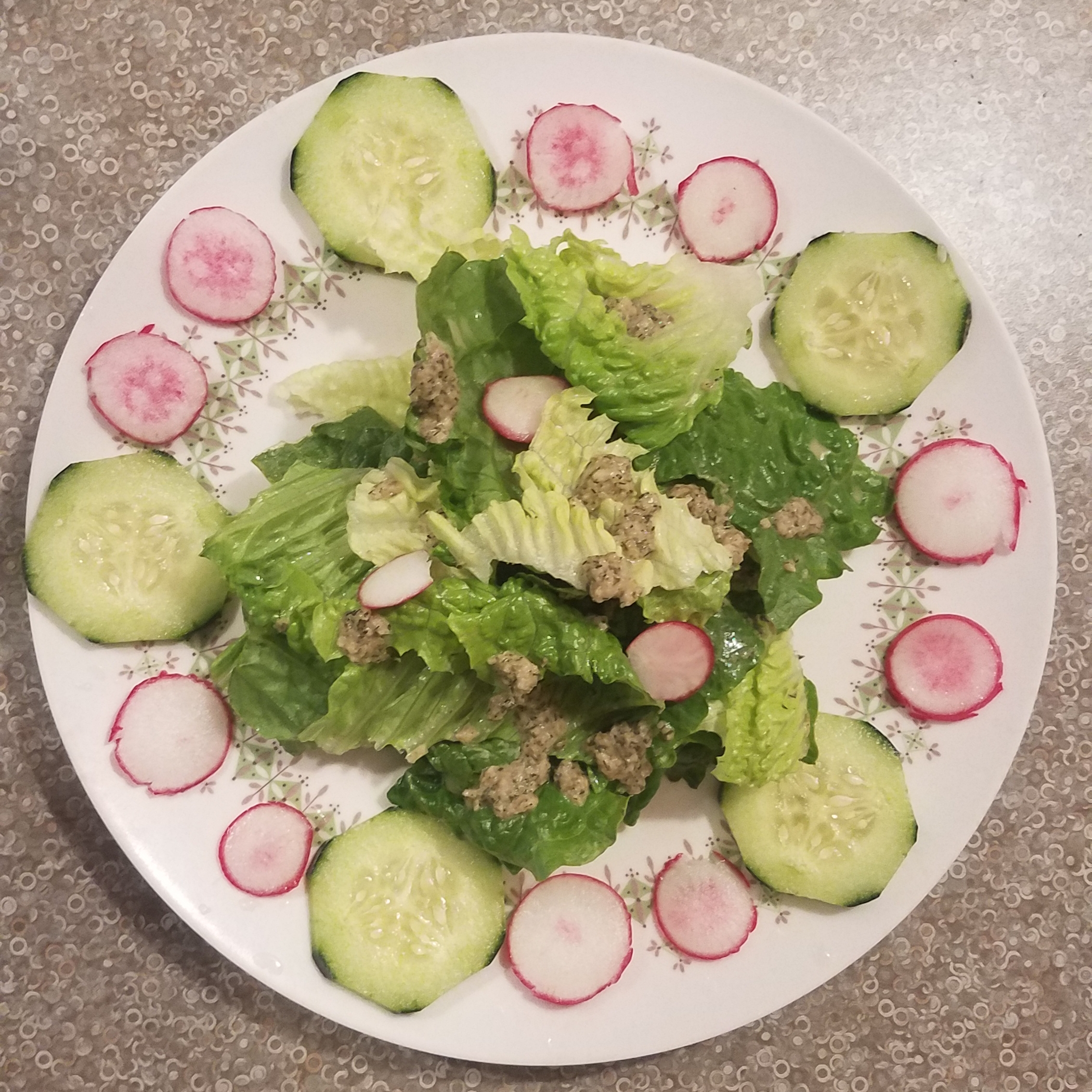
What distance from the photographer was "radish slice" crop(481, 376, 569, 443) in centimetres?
207

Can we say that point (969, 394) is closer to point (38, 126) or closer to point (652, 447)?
point (652, 447)

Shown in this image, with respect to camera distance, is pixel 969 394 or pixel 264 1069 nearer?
pixel 969 394

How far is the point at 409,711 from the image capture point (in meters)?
2.23

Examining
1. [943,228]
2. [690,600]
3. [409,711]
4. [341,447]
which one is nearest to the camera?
[690,600]

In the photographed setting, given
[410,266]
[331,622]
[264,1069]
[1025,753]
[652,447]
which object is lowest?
[264,1069]

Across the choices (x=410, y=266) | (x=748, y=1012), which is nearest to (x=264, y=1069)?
(x=748, y=1012)

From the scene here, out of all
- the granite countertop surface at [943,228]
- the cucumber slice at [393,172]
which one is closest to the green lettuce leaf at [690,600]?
the cucumber slice at [393,172]

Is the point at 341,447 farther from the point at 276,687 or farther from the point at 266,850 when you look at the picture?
the point at 266,850

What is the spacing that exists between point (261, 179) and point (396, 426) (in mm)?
773

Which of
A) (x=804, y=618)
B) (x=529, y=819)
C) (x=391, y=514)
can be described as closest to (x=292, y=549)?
(x=391, y=514)

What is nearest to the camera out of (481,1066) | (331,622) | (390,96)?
(331,622)

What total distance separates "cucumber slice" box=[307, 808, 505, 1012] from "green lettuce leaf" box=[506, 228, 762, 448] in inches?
49.2

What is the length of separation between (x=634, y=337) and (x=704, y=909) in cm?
155

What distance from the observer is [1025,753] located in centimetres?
273
